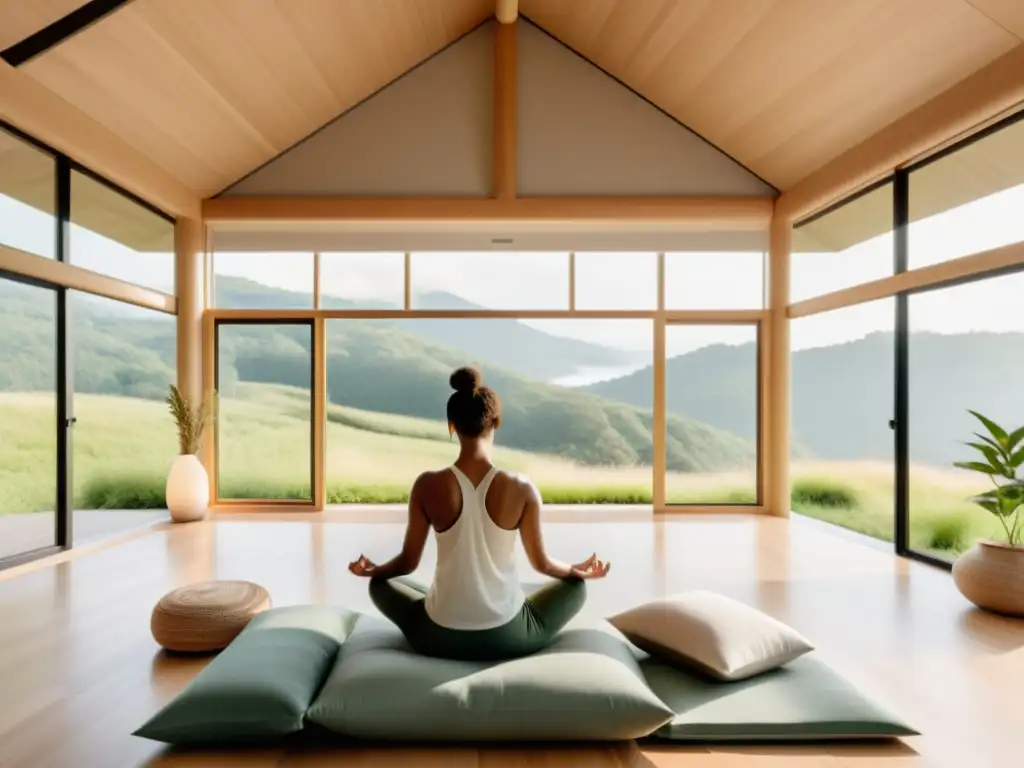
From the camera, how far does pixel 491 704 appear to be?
2.03 metres

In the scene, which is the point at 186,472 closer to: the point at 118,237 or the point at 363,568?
the point at 118,237

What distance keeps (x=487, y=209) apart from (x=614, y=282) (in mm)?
1409

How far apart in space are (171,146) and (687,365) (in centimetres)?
495

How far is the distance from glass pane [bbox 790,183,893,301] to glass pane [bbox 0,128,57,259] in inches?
232

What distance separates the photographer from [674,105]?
6.26 m

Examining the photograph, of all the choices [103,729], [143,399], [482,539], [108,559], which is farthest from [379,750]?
[143,399]

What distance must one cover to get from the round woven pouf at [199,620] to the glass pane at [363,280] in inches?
160

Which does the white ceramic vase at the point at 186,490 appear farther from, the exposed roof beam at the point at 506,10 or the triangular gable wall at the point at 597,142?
the exposed roof beam at the point at 506,10

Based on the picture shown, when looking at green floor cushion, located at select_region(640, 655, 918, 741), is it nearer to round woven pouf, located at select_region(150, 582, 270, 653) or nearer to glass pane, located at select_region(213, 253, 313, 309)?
round woven pouf, located at select_region(150, 582, 270, 653)

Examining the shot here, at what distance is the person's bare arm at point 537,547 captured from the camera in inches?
87.2

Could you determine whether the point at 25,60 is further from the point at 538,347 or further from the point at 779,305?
the point at 779,305

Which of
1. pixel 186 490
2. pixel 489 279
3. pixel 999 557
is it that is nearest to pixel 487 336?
pixel 489 279

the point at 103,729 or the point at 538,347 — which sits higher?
the point at 538,347

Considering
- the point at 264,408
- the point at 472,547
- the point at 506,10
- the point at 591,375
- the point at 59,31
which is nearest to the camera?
the point at 472,547
